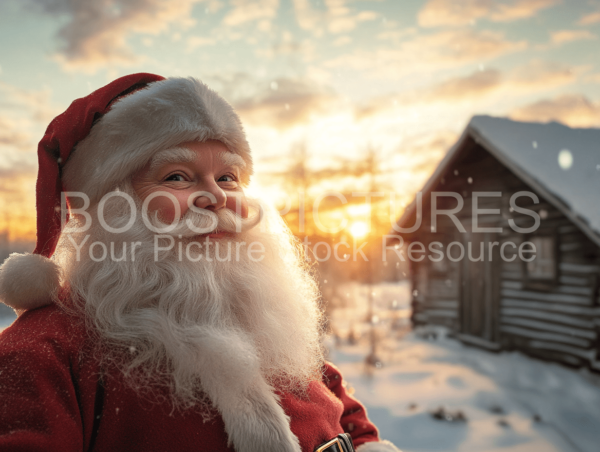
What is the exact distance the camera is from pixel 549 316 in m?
7.39

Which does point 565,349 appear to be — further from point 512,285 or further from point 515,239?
point 515,239

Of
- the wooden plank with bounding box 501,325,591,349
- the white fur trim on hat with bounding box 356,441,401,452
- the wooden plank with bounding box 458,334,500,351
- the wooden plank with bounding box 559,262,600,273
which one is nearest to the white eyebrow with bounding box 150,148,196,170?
the white fur trim on hat with bounding box 356,441,401,452

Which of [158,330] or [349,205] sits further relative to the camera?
[349,205]

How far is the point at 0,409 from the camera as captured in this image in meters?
0.90

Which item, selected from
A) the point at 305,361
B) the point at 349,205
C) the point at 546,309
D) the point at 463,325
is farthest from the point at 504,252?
the point at 305,361

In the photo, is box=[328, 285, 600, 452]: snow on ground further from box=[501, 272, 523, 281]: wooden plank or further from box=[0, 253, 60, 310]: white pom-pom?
box=[0, 253, 60, 310]: white pom-pom

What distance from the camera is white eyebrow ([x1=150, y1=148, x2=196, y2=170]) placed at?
1436 millimetres

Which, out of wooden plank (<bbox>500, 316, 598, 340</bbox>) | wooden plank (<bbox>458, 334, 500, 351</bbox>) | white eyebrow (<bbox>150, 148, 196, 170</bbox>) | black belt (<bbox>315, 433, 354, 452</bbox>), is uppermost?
white eyebrow (<bbox>150, 148, 196, 170</bbox>)

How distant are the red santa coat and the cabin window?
816 centimetres

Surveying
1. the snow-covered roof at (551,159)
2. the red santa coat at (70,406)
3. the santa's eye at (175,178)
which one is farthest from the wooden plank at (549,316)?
the santa's eye at (175,178)

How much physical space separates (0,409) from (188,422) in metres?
0.48

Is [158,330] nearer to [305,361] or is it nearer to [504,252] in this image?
[305,361]

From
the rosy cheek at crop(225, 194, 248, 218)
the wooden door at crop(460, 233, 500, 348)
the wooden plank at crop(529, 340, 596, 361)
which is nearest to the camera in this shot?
the rosy cheek at crop(225, 194, 248, 218)

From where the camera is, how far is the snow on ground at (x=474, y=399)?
4523mm
